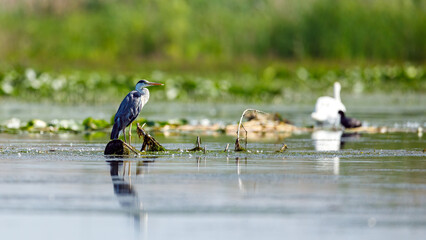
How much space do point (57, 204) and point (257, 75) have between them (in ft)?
101

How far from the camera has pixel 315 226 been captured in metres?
7.46

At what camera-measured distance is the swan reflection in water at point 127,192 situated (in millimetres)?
7827

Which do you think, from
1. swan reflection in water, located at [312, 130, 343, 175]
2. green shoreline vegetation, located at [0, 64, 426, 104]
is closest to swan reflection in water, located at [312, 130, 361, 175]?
swan reflection in water, located at [312, 130, 343, 175]

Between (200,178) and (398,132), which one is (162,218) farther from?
(398,132)

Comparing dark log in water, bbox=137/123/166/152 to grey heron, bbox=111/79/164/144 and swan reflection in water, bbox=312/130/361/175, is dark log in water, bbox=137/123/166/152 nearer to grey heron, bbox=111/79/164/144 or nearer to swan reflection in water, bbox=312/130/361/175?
grey heron, bbox=111/79/164/144

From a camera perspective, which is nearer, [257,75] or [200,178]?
[200,178]

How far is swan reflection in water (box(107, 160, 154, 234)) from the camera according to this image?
783 centimetres

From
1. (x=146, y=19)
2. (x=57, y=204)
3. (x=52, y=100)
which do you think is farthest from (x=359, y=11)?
(x=57, y=204)

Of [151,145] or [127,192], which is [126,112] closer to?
[151,145]

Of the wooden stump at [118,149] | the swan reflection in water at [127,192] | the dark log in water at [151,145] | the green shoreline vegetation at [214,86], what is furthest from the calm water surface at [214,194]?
the green shoreline vegetation at [214,86]

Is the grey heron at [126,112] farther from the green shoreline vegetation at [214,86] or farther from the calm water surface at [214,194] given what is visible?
the green shoreline vegetation at [214,86]

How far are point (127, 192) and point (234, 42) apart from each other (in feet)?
121

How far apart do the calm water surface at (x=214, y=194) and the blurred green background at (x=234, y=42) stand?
73.6 feet

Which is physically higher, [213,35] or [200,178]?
[213,35]
